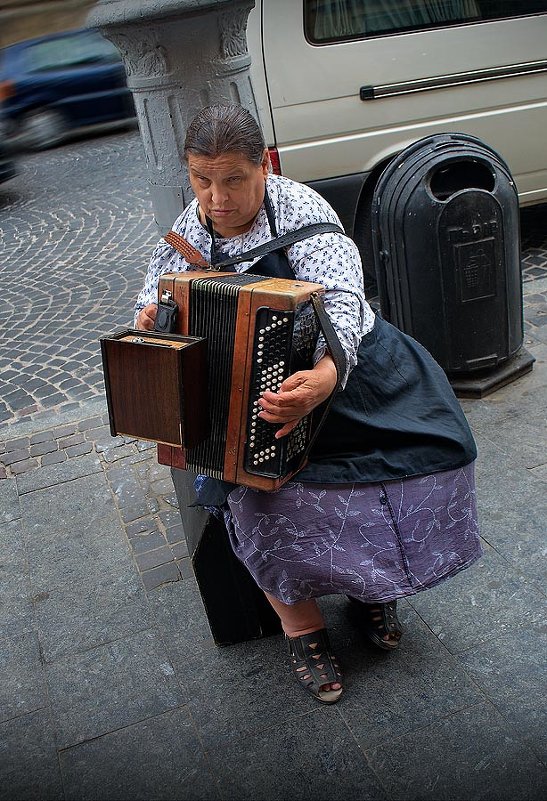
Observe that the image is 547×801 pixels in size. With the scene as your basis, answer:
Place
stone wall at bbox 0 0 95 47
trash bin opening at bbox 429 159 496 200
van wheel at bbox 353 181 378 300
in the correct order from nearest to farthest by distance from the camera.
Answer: stone wall at bbox 0 0 95 47, trash bin opening at bbox 429 159 496 200, van wheel at bbox 353 181 378 300

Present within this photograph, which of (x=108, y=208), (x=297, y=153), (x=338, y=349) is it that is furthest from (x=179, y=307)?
(x=108, y=208)

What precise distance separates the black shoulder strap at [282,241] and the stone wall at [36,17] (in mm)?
704

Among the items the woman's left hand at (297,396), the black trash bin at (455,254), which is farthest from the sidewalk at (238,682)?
the woman's left hand at (297,396)

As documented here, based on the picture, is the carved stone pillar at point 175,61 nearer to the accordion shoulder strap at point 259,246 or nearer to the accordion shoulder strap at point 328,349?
the accordion shoulder strap at point 259,246

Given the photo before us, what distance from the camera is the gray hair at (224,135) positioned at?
206 centimetres

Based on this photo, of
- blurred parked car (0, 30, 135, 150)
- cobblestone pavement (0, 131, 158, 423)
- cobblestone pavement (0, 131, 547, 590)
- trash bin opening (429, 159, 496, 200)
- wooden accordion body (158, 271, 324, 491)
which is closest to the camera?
wooden accordion body (158, 271, 324, 491)

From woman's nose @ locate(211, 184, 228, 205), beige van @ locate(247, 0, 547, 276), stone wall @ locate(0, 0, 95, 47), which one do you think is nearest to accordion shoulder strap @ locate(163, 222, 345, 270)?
woman's nose @ locate(211, 184, 228, 205)

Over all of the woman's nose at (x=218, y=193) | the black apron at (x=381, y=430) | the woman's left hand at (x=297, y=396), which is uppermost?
the woman's nose at (x=218, y=193)

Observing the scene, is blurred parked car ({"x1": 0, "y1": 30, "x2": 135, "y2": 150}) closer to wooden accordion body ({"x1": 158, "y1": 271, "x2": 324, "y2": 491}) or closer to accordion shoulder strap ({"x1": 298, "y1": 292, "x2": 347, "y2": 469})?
wooden accordion body ({"x1": 158, "y1": 271, "x2": 324, "y2": 491})

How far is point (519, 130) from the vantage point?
17.3ft

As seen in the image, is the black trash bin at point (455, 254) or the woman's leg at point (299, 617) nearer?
the woman's leg at point (299, 617)

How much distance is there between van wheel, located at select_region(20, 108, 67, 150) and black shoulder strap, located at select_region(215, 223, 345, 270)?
10243 millimetres

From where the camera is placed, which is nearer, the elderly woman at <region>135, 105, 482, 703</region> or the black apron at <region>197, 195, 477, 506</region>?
the elderly woman at <region>135, 105, 482, 703</region>

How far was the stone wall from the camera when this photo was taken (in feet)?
5.62
